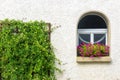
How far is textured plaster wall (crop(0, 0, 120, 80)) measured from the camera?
1046 centimetres

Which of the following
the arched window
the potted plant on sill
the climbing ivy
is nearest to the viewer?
the climbing ivy

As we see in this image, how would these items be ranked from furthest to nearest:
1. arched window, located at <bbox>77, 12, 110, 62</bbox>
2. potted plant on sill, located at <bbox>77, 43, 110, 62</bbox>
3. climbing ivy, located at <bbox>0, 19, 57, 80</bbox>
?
arched window, located at <bbox>77, 12, 110, 62</bbox>, potted plant on sill, located at <bbox>77, 43, 110, 62</bbox>, climbing ivy, located at <bbox>0, 19, 57, 80</bbox>

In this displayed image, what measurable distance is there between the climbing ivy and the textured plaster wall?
7.8 inches

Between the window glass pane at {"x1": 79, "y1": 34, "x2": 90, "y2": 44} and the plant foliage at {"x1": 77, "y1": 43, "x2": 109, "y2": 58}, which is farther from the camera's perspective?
the window glass pane at {"x1": 79, "y1": 34, "x2": 90, "y2": 44}

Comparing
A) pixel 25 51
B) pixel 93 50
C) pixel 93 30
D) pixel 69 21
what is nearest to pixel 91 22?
pixel 93 30

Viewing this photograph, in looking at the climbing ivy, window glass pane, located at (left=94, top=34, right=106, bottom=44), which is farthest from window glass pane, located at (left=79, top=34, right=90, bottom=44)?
the climbing ivy

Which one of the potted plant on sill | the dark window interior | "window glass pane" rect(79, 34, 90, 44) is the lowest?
the potted plant on sill

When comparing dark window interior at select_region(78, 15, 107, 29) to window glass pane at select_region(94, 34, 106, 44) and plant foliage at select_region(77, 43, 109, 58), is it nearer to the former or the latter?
window glass pane at select_region(94, 34, 106, 44)

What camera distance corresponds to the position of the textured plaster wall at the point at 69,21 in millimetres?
10461

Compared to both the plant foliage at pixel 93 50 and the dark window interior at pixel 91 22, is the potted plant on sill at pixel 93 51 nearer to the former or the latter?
the plant foliage at pixel 93 50

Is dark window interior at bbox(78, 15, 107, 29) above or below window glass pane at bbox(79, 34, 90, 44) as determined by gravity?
above

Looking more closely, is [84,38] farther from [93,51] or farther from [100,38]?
[93,51]

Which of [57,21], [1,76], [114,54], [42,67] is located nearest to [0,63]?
[1,76]

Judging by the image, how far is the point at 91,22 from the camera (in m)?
10.8
